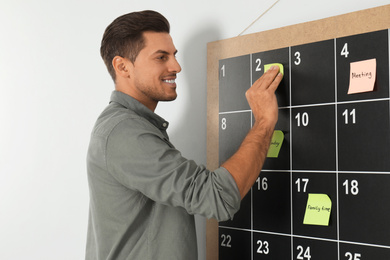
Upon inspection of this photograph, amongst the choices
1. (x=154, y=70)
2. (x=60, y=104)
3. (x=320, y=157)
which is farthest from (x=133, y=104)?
(x=60, y=104)

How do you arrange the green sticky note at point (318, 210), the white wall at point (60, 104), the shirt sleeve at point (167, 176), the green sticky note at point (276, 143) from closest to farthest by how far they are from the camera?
the shirt sleeve at point (167, 176), the green sticky note at point (318, 210), the green sticky note at point (276, 143), the white wall at point (60, 104)

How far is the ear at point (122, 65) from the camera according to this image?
1426mm

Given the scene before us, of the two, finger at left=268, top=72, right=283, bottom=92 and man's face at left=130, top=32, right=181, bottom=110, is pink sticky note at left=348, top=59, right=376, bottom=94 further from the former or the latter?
man's face at left=130, top=32, right=181, bottom=110

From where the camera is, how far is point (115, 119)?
4.12 ft

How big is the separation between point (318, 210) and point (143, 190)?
493 mm

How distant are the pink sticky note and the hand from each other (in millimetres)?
211

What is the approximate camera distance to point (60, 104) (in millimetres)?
2119

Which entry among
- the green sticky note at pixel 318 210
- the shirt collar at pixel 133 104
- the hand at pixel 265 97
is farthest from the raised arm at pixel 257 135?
the shirt collar at pixel 133 104

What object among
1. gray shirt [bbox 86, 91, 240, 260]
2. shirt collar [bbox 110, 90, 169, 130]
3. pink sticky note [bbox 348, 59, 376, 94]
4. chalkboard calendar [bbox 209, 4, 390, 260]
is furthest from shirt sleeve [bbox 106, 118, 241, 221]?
pink sticky note [bbox 348, 59, 376, 94]

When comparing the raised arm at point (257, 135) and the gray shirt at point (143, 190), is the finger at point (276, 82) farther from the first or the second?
the gray shirt at point (143, 190)

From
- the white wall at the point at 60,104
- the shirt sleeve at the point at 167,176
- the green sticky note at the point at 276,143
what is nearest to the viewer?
the shirt sleeve at the point at 167,176

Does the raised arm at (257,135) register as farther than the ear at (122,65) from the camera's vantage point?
No

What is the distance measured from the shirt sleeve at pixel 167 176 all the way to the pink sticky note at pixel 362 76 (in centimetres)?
42

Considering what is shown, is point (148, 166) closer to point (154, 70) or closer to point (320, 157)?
point (154, 70)
